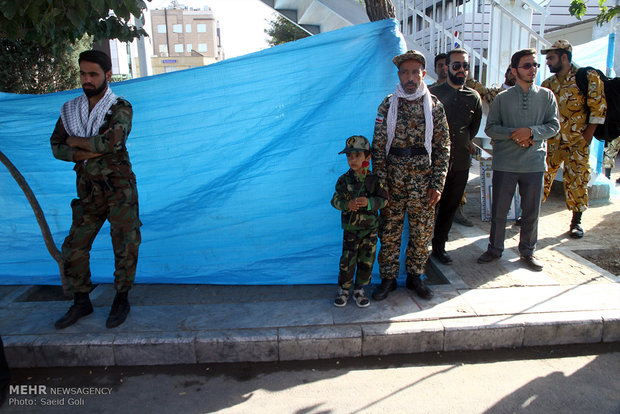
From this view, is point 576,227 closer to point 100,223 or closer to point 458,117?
point 458,117

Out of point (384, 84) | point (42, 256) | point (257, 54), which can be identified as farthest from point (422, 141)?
point (42, 256)

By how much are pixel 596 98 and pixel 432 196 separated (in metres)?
2.76

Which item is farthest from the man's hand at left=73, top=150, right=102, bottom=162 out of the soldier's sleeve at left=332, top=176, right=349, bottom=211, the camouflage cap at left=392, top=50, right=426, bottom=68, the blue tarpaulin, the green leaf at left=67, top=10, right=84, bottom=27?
the camouflage cap at left=392, top=50, right=426, bottom=68

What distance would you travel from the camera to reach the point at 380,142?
3393 millimetres

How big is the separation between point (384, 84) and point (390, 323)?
1925 mm

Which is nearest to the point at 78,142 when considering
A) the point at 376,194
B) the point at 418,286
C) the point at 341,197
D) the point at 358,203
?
the point at 341,197

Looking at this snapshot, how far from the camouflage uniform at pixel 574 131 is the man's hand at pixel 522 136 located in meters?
1.45

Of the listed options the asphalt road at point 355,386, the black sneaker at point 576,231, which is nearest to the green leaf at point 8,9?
the asphalt road at point 355,386

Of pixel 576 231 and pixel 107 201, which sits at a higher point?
pixel 107 201

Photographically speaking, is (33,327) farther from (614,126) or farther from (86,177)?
(614,126)

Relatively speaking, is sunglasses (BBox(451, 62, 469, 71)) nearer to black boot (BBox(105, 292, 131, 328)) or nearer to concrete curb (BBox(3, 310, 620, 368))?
concrete curb (BBox(3, 310, 620, 368))

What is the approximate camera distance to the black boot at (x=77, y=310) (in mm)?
3275

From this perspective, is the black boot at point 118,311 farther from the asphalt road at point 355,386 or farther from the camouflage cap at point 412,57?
the camouflage cap at point 412,57

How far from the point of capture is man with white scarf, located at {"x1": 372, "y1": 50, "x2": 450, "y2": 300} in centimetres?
332
